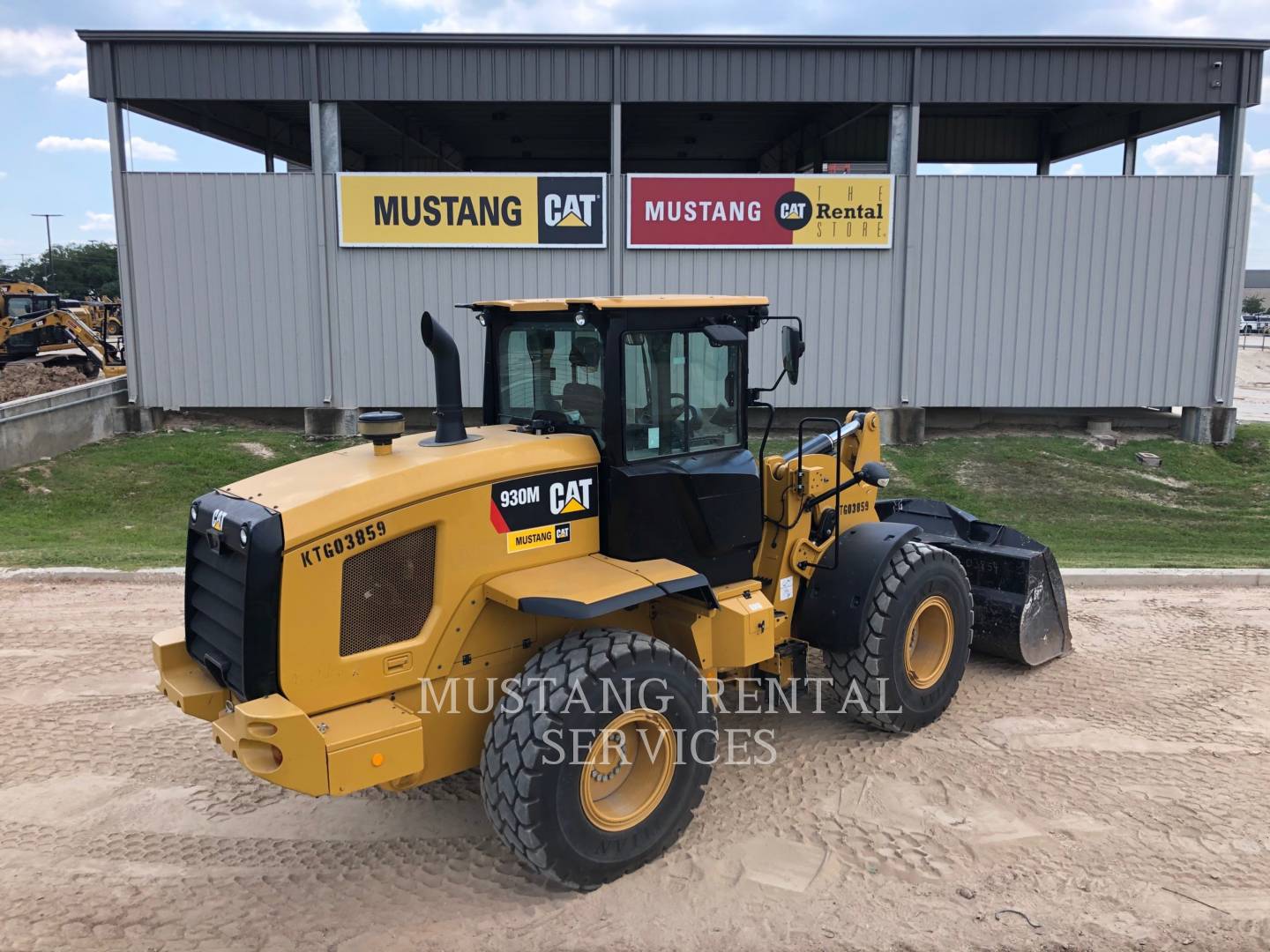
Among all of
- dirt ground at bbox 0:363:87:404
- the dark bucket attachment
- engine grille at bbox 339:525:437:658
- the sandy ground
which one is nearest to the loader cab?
engine grille at bbox 339:525:437:658

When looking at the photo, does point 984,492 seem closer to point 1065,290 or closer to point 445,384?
point 1065,290

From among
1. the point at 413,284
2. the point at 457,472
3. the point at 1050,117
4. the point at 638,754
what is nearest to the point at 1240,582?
the point at 638,754

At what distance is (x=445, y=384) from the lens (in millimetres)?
4613

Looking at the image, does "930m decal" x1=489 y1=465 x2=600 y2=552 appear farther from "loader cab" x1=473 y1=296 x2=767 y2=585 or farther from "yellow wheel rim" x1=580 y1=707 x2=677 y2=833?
"yellow wheel rim" x1=580 y1=707 x2=677 y2=833

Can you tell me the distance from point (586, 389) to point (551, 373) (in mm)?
355

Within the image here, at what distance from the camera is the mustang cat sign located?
1515 centimetres

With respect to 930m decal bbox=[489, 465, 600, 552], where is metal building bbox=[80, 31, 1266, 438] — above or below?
above

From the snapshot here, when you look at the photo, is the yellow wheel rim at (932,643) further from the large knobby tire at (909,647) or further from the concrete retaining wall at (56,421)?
the concrete retaining wall at (56,421)

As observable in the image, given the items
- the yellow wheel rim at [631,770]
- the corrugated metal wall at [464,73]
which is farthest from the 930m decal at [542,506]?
the corrugated metal wall at [464,73]

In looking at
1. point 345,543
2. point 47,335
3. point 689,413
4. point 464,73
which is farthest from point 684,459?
point 47,335

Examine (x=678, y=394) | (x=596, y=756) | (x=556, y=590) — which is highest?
(x=678, y=394)

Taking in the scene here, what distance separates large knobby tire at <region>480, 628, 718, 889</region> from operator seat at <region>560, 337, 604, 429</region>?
1118 mm

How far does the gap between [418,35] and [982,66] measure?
28.3ft

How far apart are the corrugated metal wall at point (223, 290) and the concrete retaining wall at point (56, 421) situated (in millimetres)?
674
